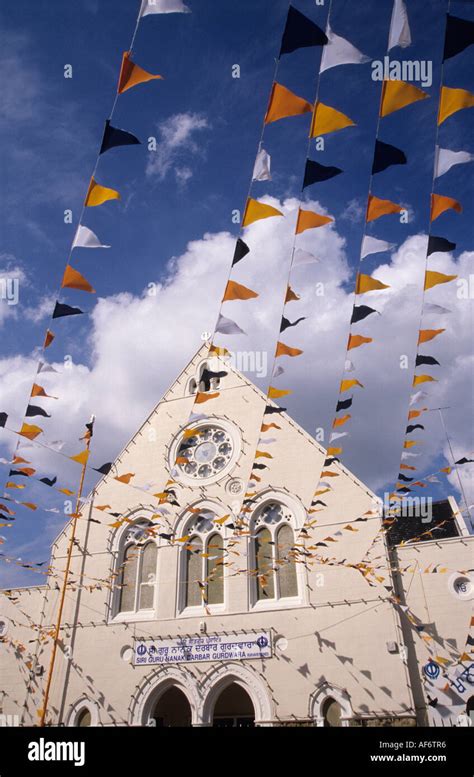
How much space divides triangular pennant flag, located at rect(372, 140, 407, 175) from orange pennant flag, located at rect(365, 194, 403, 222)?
1.81 feet

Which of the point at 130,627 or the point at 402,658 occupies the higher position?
the point at 130,627

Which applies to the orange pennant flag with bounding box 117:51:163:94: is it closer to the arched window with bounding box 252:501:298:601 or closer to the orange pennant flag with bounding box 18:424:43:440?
the orange pennant flag with bounding box 18:424:43:440

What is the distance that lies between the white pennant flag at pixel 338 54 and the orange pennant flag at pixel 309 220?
205 cm

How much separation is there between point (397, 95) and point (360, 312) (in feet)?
12.7

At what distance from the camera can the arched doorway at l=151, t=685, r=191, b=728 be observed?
59.6 ft

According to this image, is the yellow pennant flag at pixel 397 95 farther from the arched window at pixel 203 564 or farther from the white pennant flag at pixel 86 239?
the arched window at pixel 203 564

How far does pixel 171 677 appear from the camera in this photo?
56.3 ft

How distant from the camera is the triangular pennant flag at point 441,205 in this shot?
7730 millimetres

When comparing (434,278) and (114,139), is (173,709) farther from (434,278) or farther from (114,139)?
(114,139)

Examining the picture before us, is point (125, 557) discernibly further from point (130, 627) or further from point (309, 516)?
point (309, 516)

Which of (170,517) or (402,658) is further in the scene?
(170,517)

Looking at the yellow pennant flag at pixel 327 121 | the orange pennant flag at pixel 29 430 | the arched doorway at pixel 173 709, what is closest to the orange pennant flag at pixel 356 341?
the yellow pennant flag at pixel 327 121
